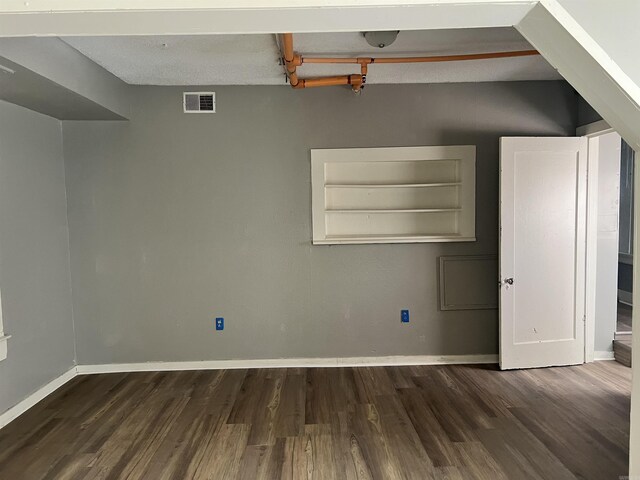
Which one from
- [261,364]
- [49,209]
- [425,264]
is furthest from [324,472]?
[49,209]

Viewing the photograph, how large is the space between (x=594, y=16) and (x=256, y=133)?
111 inches

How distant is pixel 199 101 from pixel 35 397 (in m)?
2.87

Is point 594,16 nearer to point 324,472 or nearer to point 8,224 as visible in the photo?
point 324,472

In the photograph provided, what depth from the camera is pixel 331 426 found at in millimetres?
2818

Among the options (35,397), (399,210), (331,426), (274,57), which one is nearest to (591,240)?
(399,210)

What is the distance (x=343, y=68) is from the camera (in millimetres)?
3354

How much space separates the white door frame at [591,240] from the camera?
12.2 ft

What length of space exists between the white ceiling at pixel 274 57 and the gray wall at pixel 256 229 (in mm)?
203

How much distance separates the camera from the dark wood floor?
2.38 meters

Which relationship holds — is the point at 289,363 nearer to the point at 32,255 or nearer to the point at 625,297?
the point at 32,255

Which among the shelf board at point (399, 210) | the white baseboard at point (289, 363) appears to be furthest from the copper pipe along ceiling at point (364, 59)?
the white baseboard at point (289, 363)

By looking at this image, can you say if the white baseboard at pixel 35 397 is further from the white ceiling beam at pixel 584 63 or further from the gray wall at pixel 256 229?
the white ceiling beam at pixel 584 63

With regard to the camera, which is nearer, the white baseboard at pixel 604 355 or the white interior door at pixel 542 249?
the white interior door at pixel 542 249

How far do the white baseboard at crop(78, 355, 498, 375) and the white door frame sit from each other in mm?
874
